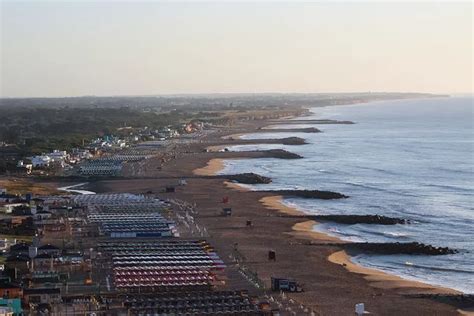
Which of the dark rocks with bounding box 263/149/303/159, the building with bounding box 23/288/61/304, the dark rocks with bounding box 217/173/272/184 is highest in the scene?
the building with bounding box 23/288/61/304

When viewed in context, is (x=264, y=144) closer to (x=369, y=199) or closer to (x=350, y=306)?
(x=369, y=199)

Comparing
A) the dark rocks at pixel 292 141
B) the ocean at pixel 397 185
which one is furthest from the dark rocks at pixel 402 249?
the dark rocks at pixel 292 141

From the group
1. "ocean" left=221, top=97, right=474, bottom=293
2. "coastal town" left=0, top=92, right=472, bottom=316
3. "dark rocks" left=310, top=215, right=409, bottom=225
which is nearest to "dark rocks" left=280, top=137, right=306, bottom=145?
"ocean" left=221, top=97, right=474, bottom=293

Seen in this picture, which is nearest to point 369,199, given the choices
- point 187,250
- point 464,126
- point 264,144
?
point 187,250

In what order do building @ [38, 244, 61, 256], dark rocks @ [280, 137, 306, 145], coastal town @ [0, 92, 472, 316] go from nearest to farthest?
coastal town @ [0, 92, 472, 316], building @ [38, 244, 61, 256], dark rocks @ [280, 137, 306, 145]

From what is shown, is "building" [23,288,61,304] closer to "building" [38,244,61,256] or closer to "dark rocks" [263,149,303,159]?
"building" [38,244,61,256]

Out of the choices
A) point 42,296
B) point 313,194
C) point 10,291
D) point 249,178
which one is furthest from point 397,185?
point 10,291

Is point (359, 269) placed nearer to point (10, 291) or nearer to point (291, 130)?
point (10, 291)
